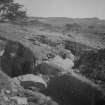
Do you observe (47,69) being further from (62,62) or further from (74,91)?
(74,91)

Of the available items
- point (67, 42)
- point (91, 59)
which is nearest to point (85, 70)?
point (91, 59)

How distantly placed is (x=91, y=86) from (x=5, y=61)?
7876mm

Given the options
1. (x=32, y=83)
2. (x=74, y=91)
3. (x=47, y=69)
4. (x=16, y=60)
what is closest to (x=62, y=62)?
(x=47, y=69)

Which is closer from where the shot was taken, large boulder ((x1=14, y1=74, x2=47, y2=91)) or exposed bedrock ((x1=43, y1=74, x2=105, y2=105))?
exposed bedrock ((x1=43, y1=74, x2=105, y2=105))

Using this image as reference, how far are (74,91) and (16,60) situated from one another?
6.31 m

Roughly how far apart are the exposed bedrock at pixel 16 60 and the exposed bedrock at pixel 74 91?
3193 mm

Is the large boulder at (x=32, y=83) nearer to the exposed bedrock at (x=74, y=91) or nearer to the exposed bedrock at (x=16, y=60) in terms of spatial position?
the exposed bedrock at (x=74, y=91)

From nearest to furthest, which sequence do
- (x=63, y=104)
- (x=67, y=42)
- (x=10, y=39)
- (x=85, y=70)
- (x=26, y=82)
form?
(x=63, y=104) → (x=26, y=82) → (x=85, y=70) → (x=10, y=39) → (x=67, y=42)

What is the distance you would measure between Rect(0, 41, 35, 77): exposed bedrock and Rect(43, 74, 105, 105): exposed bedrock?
3193 mm

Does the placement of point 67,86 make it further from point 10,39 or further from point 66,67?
point 10,39

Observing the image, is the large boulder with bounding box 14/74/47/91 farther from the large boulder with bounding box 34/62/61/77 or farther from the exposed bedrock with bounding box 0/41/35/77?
the exposed bedrock with bounding box 0/41/35/77

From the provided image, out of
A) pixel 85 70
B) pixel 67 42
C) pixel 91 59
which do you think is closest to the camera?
pixel 85 70

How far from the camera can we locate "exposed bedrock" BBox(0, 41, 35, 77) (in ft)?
42.7

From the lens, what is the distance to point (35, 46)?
48.5 feet
